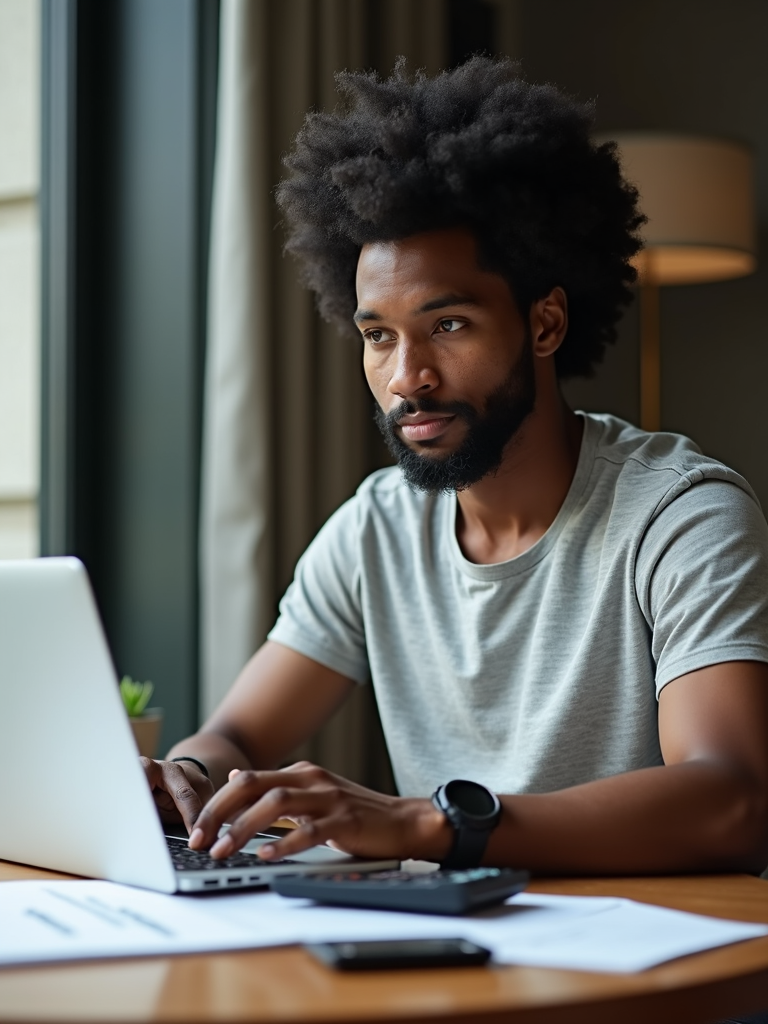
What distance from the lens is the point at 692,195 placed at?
102 inches

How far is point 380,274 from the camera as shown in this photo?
1421mm

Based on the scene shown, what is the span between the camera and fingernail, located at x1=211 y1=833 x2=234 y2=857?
35.7 inches

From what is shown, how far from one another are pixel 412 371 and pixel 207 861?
0.64m

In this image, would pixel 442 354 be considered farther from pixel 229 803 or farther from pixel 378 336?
pixel 229 803

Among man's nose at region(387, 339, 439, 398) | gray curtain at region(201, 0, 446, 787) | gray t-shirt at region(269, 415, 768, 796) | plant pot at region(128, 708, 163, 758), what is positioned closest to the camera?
gray t-shirt at region(269, 415, 768, 796)

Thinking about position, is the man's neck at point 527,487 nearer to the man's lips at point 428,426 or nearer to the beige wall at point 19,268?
the man's lips at point 428,426

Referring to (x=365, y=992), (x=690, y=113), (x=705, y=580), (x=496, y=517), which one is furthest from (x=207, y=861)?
(x=690, y=113)

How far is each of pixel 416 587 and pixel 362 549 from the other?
0.10 m

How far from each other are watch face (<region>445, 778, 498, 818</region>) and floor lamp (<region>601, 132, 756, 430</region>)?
5.86 feet

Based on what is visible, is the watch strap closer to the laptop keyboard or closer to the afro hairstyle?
the laptop keyboard

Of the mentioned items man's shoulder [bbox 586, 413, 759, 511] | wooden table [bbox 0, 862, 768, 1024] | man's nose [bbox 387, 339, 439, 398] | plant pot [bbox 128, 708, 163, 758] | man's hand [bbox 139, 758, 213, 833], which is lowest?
plant pot [bbox 128, 708, 163, 758]

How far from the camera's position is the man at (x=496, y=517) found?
1282mm

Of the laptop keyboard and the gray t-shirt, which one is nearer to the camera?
the laptop keyboard

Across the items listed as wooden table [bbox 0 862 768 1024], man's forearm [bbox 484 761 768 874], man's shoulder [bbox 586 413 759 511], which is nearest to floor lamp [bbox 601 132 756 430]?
man's shoulder [bbox 586 413 759 511]
